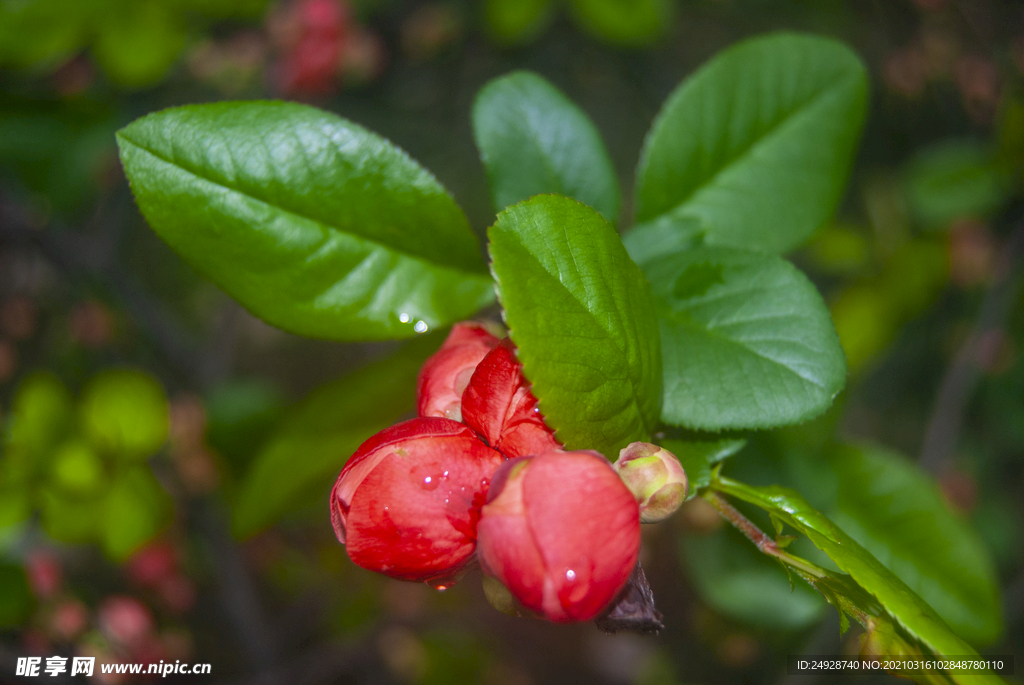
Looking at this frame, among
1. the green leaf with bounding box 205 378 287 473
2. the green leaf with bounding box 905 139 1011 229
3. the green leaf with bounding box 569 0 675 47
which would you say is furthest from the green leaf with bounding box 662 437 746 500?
the green leaf with bounding box 905 139 1011 229

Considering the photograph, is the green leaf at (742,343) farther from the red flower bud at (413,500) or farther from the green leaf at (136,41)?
the green leaf at (136,41)

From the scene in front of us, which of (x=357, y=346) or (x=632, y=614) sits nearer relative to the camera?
(x=632, y=614)

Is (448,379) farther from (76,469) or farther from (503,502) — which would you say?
(76,469)

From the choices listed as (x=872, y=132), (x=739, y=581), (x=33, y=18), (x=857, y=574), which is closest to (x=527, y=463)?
(x=857, y=574)


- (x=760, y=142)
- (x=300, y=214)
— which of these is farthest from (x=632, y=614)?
(x=760, y=142)

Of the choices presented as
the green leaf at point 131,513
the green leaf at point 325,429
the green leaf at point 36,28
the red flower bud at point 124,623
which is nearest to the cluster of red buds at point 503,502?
the green leaf at point 325,429

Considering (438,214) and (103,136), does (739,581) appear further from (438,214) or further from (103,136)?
(103,136)
